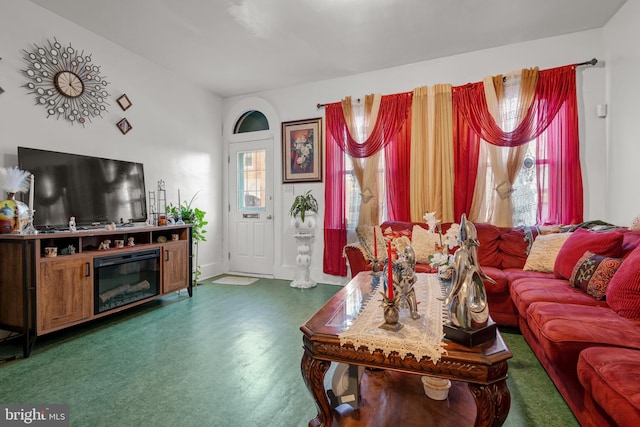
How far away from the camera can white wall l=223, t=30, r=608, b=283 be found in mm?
3188

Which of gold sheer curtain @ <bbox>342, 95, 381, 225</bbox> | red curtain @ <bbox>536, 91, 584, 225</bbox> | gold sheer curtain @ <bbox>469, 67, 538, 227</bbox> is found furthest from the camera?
gold sheer curtain @ <bbox>342, 95, 381, 225</bbox>

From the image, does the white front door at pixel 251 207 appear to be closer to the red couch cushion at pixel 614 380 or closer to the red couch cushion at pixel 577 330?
the red couch cushion at pixel 577 330

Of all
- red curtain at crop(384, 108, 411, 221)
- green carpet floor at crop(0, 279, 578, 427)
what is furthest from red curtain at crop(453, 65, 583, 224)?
green carpet floor at crop(0, 279, 578, 427)

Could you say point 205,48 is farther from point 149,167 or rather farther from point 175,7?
point 149,167

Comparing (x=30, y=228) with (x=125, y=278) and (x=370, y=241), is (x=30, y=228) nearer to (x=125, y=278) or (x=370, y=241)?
(x=125, y=278)

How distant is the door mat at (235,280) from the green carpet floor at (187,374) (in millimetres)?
1268

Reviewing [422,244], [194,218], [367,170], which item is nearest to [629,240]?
[422,244]

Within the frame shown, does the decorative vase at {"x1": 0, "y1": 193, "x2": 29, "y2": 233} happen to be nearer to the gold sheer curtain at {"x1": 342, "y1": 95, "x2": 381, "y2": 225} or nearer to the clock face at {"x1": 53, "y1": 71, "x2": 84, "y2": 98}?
the clock face at {"x1": 53, "y1": 71, "x2": 84, "y2": 98}

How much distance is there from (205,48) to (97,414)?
11.6 ft

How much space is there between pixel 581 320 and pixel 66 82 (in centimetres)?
446

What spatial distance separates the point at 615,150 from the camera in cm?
Result: 299

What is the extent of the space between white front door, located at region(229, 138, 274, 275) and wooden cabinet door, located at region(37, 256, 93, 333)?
2.44 metres

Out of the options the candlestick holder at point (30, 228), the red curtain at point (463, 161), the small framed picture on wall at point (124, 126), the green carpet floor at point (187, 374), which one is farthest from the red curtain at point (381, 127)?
the candlestick holder at point (30, 228)

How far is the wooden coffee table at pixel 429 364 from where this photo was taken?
1.01 metres
